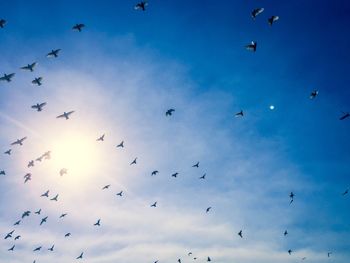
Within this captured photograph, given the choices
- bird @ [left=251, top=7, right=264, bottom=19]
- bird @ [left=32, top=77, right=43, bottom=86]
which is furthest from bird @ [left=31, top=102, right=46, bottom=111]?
bird @ [left=251, top=7, right=264, bottom=19]

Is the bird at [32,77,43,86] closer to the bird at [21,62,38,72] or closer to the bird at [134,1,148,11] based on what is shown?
the bird at [21,62,38,72]

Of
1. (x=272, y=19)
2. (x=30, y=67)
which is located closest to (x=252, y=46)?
(x=272, y=19)

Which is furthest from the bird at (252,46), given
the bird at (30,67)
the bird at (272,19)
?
the bird at (30,67)

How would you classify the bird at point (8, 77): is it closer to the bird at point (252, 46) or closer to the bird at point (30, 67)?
the bird at point (30, 67)

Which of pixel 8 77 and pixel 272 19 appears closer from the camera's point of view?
pixel 272 19

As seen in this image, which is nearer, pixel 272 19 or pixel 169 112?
pixel 272 19

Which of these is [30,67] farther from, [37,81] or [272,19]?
[272,19]

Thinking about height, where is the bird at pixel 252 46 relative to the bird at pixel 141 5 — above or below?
below

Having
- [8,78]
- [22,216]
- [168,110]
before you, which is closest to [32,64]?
[8,78]

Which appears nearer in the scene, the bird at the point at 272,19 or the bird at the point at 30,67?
the bird at the point at 272,19

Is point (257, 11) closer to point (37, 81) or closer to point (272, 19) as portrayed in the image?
point (272, 19)

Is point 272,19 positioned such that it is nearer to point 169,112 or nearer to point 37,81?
point 169,112

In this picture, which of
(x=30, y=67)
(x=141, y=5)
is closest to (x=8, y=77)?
(x=30, y=67)

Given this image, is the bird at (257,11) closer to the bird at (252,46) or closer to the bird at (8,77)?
the bird at (252,46)
